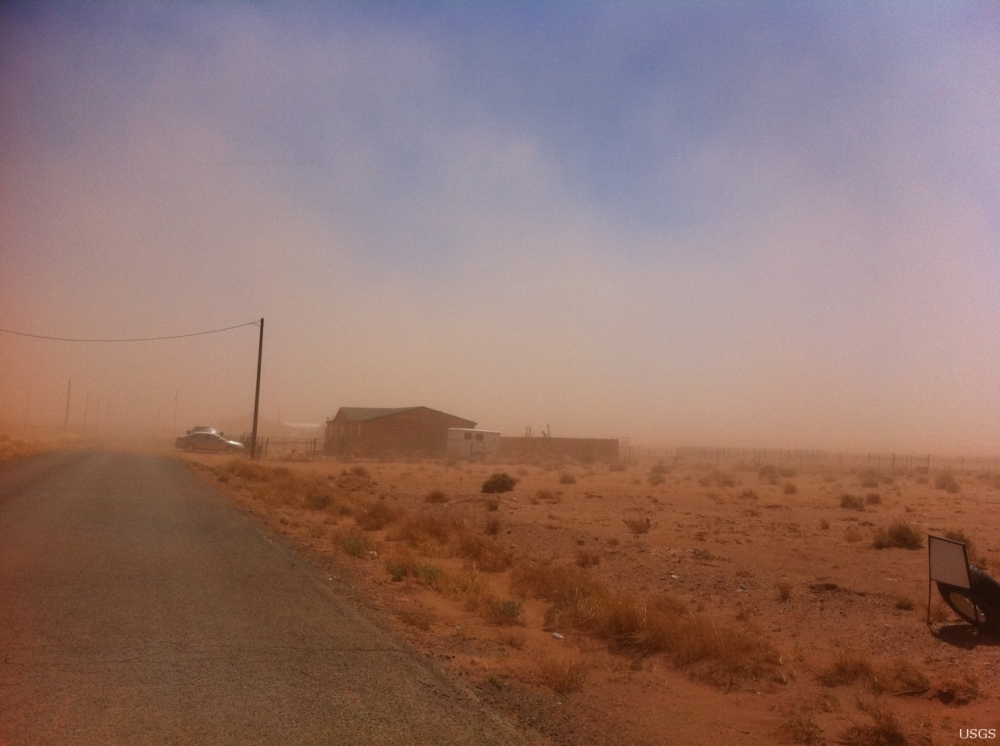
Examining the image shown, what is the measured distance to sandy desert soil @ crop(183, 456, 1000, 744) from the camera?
26.5ft

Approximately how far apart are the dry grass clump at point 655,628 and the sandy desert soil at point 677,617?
29mm

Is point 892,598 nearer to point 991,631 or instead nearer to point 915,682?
point 991,631

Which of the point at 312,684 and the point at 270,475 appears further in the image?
the point at 270,475

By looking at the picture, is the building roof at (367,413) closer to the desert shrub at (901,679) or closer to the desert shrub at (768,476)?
the desert shrub at (768,476)

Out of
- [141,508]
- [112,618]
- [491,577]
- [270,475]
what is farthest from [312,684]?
[270,475]

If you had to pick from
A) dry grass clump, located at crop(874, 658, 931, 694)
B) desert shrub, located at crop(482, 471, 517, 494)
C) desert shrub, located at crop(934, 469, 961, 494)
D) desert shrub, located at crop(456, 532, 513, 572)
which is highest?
desert shrub, located at crop(934, 469, 961, 494)

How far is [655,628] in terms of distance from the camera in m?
11.0

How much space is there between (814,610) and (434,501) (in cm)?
2104

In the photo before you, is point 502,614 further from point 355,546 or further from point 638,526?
point 638,526

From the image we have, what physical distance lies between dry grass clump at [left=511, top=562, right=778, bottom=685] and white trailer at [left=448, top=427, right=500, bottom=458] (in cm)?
6157

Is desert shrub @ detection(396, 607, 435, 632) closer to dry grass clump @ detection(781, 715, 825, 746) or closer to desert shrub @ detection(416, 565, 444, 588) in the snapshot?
desert shrub @ detection(416, 565, 444, 588)

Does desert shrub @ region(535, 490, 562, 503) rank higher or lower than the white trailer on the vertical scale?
lower

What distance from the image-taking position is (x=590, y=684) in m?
8.99

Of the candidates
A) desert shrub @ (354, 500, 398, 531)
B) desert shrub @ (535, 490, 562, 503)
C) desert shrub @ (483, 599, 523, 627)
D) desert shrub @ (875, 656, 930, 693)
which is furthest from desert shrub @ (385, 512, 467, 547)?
desert shrub @ (875, 656, 930, 693)
